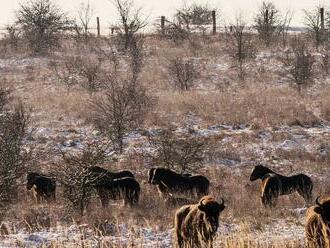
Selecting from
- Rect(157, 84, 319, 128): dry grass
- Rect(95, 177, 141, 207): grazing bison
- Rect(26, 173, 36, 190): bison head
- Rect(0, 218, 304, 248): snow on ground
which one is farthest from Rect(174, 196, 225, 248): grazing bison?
Rect(157, 84, 319, 128): dry grass

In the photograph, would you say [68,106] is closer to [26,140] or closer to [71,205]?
[26,140]

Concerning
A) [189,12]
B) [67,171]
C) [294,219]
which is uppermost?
[189,12]

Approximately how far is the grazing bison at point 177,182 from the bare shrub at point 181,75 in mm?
16196

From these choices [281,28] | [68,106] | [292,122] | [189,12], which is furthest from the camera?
[189,12]

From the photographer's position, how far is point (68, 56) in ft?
127

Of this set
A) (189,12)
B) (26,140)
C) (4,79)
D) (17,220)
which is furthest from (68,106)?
(189,12)

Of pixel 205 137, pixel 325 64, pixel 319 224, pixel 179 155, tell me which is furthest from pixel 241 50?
pixel 319 224

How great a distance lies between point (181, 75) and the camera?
31625 mm

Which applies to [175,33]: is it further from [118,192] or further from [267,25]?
[118,192]

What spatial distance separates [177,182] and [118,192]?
1.79 m

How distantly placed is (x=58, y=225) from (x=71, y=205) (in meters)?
1.50

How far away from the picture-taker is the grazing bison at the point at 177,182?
14.9 m

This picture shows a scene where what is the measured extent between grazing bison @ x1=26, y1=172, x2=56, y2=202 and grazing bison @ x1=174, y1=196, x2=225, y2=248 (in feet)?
20.2

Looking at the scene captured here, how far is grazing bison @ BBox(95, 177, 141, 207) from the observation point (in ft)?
45.6
